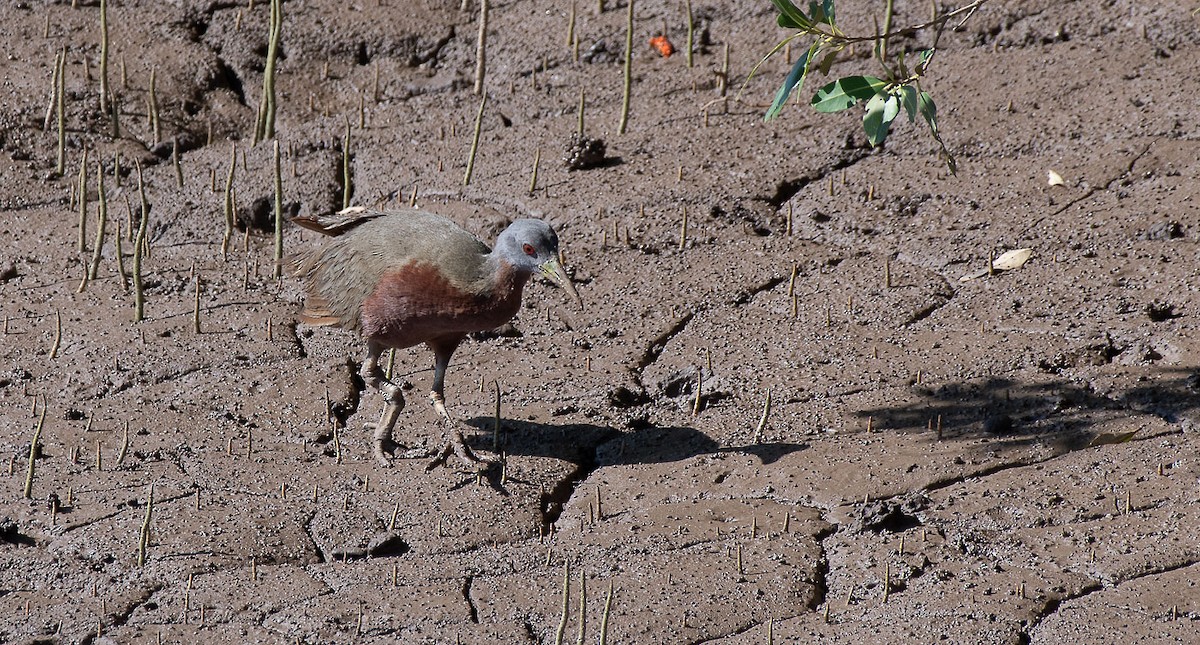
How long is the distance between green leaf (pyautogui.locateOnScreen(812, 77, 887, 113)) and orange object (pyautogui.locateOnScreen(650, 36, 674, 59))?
4312 millimetres

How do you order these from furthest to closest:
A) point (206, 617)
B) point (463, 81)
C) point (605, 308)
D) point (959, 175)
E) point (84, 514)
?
point (463, 81), point (959, 175), point (605, 308), point (84, 514), point (206, 617)

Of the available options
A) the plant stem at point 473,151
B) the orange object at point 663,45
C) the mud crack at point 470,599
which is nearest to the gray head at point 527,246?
the mud crack at point 470,599

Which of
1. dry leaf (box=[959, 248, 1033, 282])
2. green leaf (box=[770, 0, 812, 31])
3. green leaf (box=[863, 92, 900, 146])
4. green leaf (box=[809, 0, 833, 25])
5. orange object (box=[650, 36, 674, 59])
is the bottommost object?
dry leaf (box=[959, 248, 1033, 282])

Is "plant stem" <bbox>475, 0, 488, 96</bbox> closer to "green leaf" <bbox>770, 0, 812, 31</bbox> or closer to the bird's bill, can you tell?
the bird's bill

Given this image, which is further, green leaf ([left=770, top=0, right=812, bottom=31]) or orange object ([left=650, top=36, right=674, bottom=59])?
orange object ([left=650, top=36, right=674, bottom=59])

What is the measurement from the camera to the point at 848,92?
4.63 m

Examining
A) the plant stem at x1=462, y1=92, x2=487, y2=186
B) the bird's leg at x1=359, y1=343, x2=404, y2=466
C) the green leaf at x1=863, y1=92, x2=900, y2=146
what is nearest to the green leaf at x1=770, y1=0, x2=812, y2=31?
the green leaf at x1=863, y1=92, x2=900, y2=146

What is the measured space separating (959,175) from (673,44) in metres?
2.06

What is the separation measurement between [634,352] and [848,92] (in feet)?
8.32

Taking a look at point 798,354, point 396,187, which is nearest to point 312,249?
point 396,187

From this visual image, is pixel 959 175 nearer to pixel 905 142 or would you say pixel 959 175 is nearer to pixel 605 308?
pixel 905 142

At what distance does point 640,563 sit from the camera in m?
5.45

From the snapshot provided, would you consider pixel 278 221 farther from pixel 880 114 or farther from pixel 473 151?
pixel 880 114

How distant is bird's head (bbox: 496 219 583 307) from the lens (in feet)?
20.0
